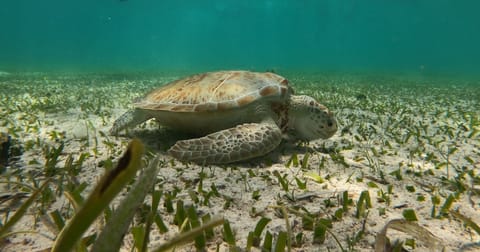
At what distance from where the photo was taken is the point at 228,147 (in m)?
2.79

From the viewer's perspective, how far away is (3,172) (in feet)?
7.72

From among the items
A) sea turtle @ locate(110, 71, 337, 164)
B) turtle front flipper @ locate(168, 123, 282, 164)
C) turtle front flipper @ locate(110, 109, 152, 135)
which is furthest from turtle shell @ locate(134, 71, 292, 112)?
turtle front flipper @ locate(168, 123, 282, 164)

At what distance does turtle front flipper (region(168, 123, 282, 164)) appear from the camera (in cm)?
271

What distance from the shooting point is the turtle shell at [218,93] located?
3.29 meters

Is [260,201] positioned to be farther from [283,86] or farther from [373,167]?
[283,86]

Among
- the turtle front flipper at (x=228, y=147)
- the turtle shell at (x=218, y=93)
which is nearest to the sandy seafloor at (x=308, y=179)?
the turtle front flipper at (x=228, y=147)

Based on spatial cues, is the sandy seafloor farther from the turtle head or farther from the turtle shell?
the turtle shell

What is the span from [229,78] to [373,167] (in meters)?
2.10

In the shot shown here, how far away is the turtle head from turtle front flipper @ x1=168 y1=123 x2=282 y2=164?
2.63 ft

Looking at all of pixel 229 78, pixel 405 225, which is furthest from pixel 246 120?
pixel 405 225

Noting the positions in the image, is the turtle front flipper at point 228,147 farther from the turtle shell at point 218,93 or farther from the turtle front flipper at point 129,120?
the turtle front flipper at point 129,120

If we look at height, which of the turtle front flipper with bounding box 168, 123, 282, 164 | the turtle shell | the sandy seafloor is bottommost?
the sandy seafloor

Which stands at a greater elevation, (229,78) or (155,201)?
(229,78)

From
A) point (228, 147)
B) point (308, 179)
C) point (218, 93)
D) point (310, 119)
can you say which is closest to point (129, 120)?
point (218, 93)
